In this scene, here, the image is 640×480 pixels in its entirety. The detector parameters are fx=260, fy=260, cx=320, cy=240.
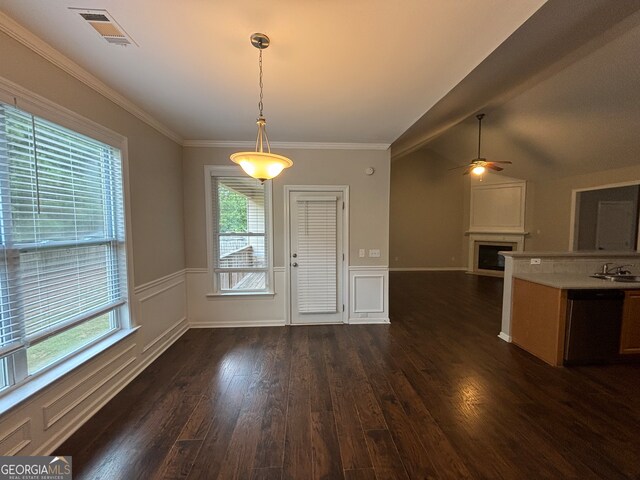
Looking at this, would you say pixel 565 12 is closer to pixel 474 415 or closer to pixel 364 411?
pixel 474 415

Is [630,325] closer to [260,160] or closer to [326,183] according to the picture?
[326,183]

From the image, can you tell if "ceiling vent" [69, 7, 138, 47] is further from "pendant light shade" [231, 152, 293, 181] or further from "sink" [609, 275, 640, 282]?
"sink" [609, 275, 640, 282]

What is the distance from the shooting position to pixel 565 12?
1.56m

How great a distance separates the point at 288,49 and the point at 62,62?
1631 mm

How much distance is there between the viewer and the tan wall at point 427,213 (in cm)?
859

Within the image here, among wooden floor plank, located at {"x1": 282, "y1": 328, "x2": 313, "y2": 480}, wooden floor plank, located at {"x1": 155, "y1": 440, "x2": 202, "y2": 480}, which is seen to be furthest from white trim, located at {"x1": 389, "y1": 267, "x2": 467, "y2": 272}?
wooden floor plank, located at {"x1": 155, "y1": 440, "x2": 202, "y2": 480}

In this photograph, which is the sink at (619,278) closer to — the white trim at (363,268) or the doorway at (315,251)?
the white trim at (363,268)

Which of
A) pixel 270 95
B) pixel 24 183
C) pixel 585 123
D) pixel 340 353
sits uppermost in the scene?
pixel 585 123

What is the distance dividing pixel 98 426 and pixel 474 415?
2.90 meters

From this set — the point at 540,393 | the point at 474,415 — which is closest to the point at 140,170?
the point at 474,415

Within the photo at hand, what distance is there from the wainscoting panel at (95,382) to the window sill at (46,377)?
3 cm

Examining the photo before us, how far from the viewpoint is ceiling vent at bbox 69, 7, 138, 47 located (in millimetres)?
A: 1488

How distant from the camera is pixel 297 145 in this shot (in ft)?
12.7

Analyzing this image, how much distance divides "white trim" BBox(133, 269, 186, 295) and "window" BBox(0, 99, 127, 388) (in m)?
0.21
